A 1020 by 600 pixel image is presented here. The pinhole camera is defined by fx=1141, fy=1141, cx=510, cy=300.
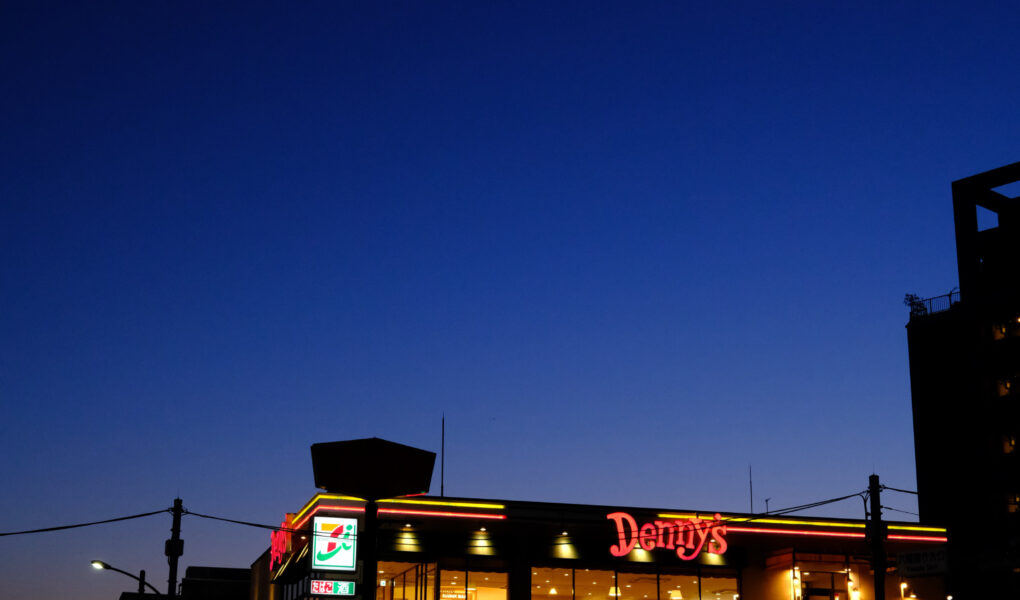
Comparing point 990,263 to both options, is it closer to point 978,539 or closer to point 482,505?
point 978,539

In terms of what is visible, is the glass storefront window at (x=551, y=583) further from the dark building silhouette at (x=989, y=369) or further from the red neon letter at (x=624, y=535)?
the dark building silhouette at (x=989, y=369)

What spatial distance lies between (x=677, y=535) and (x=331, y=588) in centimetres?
1364

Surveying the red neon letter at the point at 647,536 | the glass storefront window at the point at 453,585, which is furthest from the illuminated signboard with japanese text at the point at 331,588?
the red neon letter at the point at 647,536

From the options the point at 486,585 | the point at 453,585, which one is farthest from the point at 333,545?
the point at 486,585

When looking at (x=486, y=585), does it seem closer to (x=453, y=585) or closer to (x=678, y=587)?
(x=453, y=585)

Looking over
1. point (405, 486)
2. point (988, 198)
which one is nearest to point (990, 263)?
point (988, 198)

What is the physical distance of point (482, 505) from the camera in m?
37.7

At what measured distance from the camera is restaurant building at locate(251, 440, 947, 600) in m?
37.7

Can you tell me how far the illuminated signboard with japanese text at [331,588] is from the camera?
103ft

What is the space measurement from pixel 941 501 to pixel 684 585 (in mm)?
47054

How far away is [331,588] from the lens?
31672 millimetres

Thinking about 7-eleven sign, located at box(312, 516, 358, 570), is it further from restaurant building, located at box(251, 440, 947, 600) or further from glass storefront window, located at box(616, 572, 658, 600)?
glass storefront window, located at box(616, 572, 658, 600)

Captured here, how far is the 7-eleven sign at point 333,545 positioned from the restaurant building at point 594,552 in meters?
2.28

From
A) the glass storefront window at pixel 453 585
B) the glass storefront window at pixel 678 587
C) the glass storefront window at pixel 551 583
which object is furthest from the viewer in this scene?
the glass storefront window at pixel 678 587
